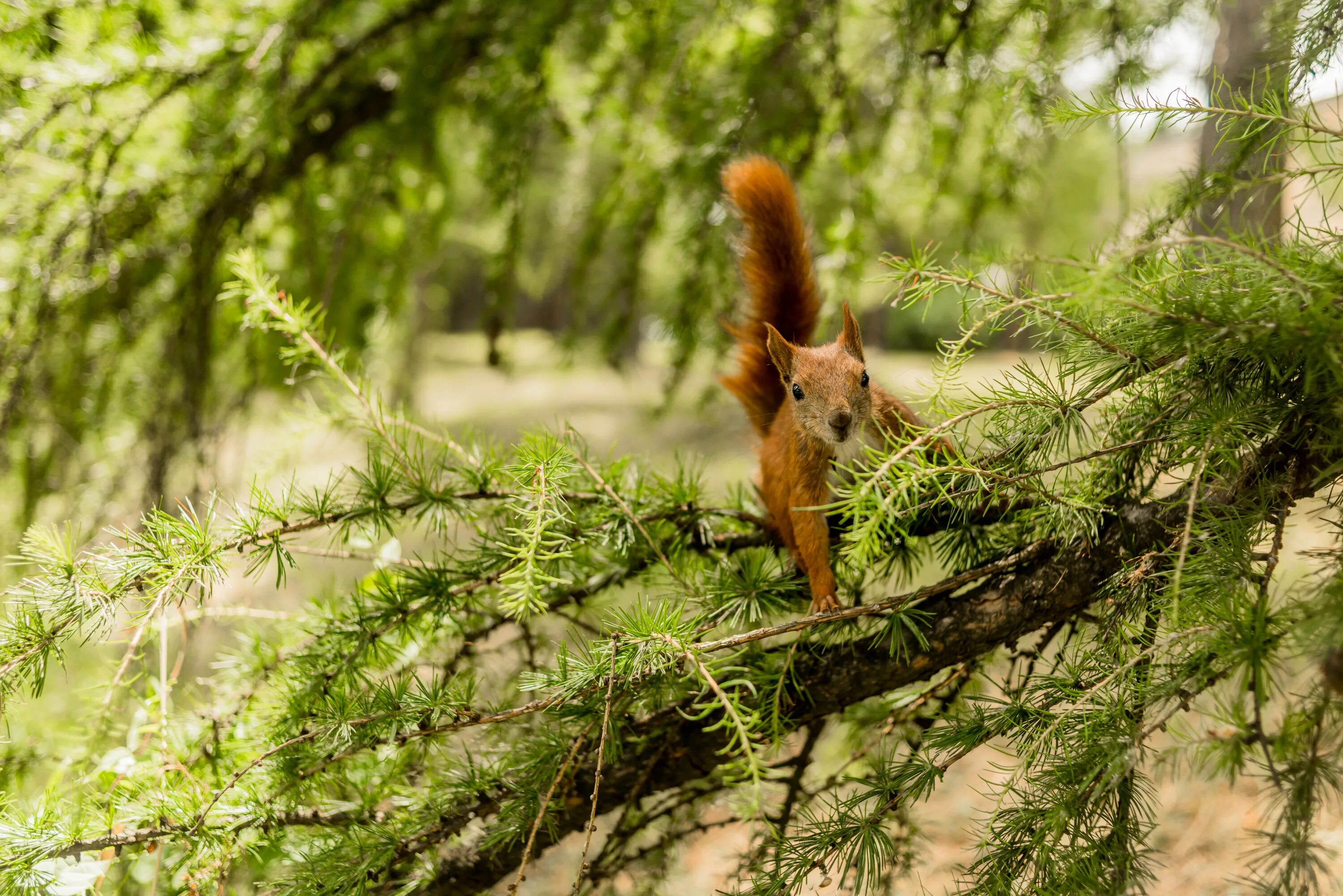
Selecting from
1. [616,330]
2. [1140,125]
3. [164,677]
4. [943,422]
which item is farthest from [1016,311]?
[616,330]

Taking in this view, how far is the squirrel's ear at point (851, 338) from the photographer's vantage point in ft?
2.89

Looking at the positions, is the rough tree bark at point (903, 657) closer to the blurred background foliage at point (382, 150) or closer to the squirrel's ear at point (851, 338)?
the squirrel's ear at point (851, 338)

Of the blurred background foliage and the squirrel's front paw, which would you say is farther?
the blurred background foliage

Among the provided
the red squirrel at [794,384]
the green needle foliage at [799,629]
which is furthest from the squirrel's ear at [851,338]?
the green needle foliage at [799,629]

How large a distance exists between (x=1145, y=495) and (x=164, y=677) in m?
0.91

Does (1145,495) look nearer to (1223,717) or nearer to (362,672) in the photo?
(1223,717)

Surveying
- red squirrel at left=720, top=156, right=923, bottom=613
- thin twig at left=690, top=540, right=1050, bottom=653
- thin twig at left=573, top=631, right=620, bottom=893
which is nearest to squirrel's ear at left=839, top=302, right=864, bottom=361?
red squirrel at left=720, top=156, right=923, bottom=613

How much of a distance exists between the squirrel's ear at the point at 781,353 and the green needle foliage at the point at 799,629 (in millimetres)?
149

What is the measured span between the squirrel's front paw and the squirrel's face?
0.53 ft

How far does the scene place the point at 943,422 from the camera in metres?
0.59

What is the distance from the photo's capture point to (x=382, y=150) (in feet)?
4.48

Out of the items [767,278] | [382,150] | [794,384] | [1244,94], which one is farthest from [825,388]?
[382,150]

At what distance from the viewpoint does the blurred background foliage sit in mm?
1147

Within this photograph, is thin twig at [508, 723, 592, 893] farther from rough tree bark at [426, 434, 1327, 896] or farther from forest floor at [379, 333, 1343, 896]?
forest floor at [379, 333, 1343, 896]
